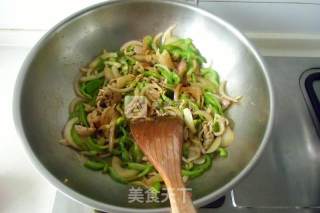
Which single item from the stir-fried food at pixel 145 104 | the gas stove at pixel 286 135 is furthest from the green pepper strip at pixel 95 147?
the gas stove at pixel 286 135

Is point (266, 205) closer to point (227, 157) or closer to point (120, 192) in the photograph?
point (227, 157)

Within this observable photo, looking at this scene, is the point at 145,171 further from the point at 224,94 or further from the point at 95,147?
the point at 224,94

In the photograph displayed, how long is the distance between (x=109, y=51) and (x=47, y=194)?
0.34 metres

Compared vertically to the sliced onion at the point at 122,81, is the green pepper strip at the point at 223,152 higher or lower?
lower

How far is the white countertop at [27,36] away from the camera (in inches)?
28.7

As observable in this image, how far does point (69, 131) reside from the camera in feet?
2.39

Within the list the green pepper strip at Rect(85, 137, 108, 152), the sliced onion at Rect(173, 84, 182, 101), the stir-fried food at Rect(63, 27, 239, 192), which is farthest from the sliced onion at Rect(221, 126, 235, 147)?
the green pepper strip at Rect(85, 137, 108, 152)

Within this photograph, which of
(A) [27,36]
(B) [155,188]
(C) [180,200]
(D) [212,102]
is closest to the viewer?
(C) [180,200]

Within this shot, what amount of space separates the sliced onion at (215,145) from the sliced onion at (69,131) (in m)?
0.25

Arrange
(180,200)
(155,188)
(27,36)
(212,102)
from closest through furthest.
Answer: (180,200), (155,188), (212,102), (27,36)

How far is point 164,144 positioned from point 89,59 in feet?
0.94

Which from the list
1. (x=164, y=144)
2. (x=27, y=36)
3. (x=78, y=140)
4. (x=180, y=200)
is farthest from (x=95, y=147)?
(x=27, y=36)

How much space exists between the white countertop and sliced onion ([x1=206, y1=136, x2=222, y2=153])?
0.31m

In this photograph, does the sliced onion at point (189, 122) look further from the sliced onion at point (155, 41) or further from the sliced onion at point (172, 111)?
the sliced onion at point (155, 41)
